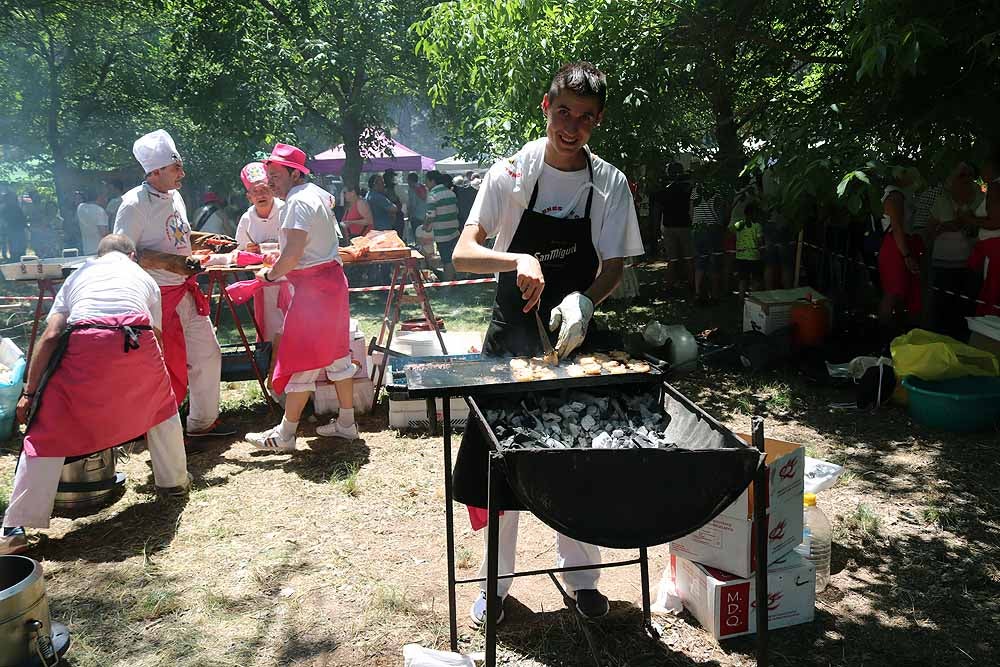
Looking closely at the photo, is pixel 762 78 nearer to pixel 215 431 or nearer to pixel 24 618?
Answer: pixel 215 431

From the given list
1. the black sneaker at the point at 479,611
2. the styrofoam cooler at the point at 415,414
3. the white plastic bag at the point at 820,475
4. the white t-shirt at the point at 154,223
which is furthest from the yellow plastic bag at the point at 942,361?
the white t-shirt at the point at 154,223

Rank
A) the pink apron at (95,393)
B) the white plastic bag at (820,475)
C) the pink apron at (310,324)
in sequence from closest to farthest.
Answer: the white plastic bag at (820,475)
the pink apron at (95,393)
the pink apron at (310,324)

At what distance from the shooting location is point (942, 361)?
536 cm

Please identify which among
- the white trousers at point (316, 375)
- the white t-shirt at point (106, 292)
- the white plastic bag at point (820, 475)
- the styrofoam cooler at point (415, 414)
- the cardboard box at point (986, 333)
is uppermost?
the white t-shirt at point (106, 292)

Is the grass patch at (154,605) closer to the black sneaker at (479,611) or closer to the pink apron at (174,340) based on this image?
the black sneaker at (479,611)

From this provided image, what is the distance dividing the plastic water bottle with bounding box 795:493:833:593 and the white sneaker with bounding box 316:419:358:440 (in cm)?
317

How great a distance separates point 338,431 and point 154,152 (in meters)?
2.21

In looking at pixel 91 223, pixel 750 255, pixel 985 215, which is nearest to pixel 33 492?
pixel 985 215

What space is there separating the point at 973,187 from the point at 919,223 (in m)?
0.76

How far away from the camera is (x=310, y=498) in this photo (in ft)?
15.3

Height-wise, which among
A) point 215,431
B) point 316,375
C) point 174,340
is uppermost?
point 174,340

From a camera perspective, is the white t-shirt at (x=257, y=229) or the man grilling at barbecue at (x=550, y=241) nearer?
the man grilling at barbecue at (x=550, y=241)

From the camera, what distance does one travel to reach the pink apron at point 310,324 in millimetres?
5090

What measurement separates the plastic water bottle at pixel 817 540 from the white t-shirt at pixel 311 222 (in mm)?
3283
